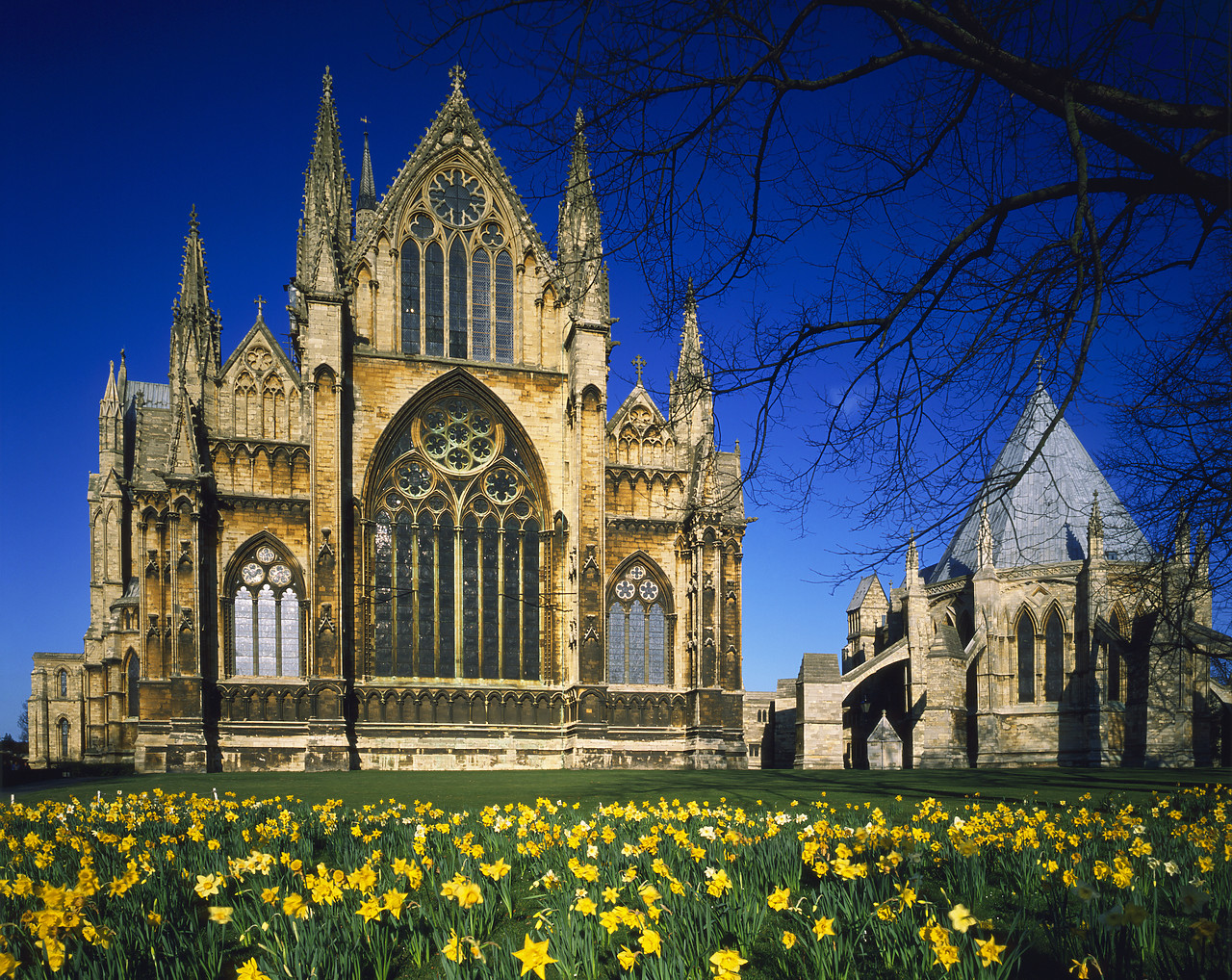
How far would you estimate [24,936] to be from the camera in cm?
505

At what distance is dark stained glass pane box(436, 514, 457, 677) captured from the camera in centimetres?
2848

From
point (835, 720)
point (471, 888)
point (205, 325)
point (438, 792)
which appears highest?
point (205, 325)

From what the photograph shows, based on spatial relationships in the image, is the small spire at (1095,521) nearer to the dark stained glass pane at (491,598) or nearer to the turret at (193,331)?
the dark stained glass pane at (491,598)

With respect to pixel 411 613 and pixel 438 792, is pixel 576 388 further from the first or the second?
pixel 438 792

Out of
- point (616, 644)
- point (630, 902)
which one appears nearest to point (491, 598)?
point (616, 644)

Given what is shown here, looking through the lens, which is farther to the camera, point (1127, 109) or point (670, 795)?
point (670, 795)

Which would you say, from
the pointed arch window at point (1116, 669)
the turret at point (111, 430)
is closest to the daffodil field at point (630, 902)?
the pointed arch window at point (1116, 669)

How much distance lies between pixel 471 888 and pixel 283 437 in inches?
1002

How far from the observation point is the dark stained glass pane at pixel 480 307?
99.5ft

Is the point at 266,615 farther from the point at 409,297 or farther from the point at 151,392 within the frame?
the point at 151,392

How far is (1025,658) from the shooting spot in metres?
39.9

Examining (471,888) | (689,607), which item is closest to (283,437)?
(689,607)

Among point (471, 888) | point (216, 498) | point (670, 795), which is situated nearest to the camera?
point (471, 888)

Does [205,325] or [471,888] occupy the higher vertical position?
[205,325]
